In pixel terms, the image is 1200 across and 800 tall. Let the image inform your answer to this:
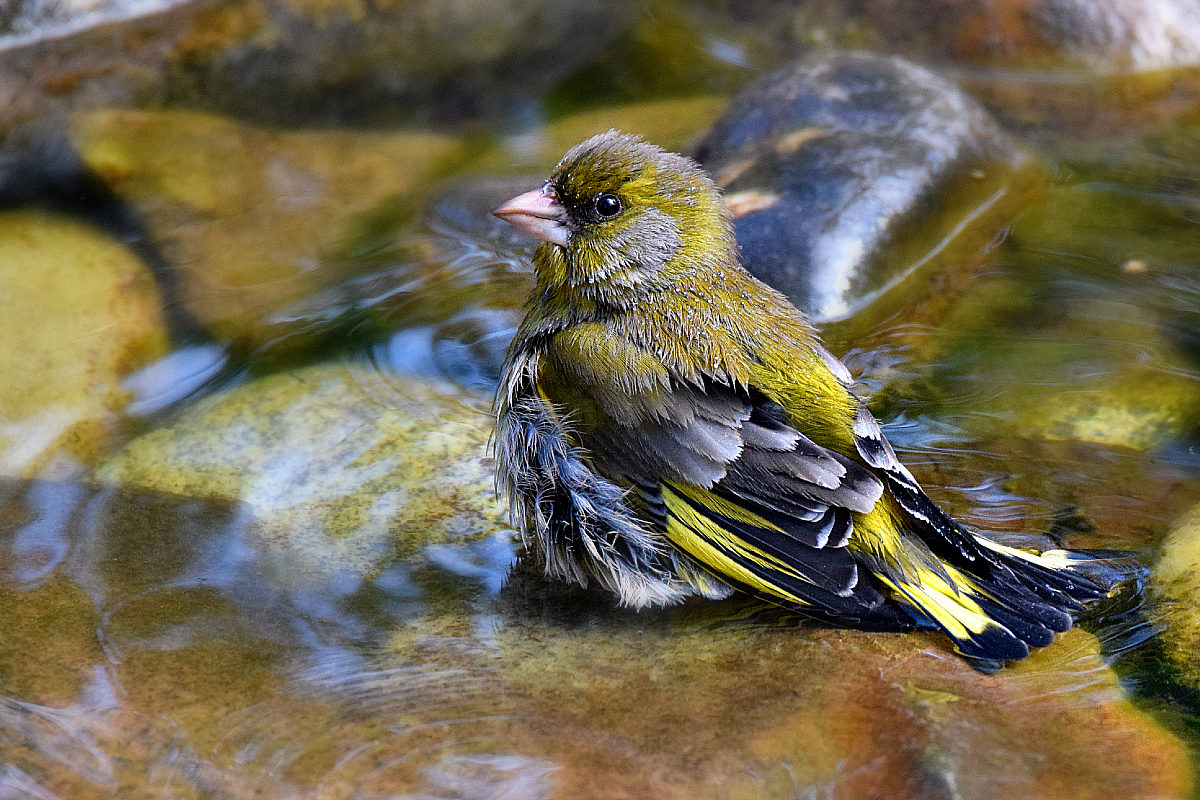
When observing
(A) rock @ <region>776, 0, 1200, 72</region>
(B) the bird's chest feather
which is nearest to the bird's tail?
(B) the bird's chest feather

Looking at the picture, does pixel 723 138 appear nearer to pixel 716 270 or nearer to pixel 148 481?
pixel 716 270

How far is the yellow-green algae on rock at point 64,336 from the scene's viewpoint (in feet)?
14.1

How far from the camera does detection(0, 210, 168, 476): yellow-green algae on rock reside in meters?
4.29

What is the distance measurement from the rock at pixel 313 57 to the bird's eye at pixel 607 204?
9.95 feet

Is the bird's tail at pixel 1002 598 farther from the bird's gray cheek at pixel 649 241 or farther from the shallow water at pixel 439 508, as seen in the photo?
the bird's gray cheek at pixel 649 241

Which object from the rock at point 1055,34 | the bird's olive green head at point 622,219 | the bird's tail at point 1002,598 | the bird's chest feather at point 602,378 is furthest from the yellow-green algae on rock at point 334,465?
the rock at point 1055,34

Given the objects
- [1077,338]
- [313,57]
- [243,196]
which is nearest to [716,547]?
[1077,338]

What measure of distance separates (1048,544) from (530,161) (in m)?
3.63

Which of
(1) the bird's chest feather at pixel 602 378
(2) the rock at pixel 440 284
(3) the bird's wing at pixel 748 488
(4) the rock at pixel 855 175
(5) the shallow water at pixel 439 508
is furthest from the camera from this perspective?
(4) the rock at pixel 855 175

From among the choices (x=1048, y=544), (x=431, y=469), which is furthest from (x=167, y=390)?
(x=1048, y=544)

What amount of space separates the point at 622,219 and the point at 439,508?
1.15 meters

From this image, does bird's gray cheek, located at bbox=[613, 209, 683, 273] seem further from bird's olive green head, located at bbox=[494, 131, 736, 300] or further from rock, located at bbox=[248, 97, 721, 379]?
rock, located at bbox=[248, 97, 721, 379]

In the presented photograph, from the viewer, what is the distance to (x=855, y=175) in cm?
533

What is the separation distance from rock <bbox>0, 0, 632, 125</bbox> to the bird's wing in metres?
3.45
